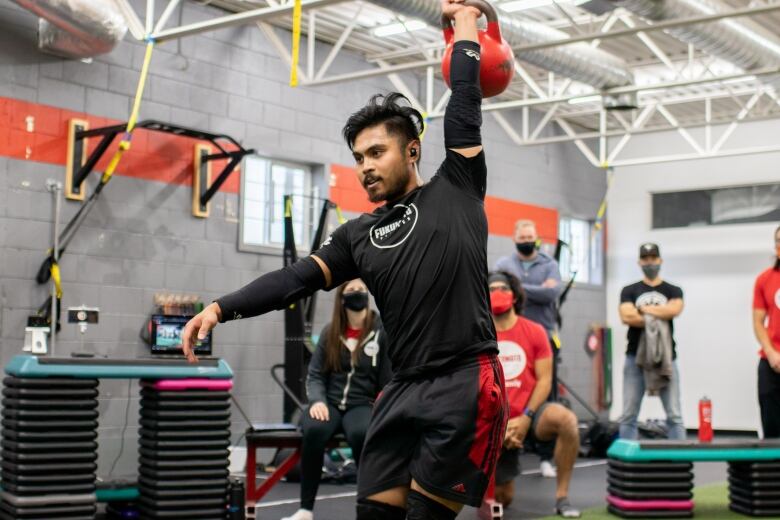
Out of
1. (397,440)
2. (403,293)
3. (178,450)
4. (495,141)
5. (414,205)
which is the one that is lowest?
(178,450)

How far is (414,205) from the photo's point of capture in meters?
2.41

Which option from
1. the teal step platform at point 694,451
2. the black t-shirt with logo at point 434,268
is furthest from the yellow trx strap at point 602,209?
the black t-shirt with logo at point 434,268

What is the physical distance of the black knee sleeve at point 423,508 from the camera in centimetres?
227

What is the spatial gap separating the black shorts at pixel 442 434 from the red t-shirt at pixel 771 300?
10.9 ft

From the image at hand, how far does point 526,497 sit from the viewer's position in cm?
612

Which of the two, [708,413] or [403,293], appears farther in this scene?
[708,413]

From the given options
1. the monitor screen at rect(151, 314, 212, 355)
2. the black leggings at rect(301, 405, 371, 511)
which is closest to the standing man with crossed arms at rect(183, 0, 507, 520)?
the black leggings at rect(301, 405, 371, 511)

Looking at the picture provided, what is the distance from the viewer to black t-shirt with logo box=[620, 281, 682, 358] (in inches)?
268

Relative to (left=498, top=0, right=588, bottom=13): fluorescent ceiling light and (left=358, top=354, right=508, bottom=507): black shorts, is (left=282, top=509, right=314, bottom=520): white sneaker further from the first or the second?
(left=498, top=0, right=588, bottom=13): fluorescent ceiling light

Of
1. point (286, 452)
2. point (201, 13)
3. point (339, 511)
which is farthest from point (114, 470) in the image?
point (201, 13)

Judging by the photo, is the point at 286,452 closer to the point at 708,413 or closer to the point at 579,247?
the point at 708,413

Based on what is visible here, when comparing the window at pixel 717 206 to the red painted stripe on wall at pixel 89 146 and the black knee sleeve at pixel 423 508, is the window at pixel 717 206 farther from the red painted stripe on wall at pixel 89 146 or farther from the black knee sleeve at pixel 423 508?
the black knee sleeve at pixel 423 508

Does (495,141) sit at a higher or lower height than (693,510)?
higher

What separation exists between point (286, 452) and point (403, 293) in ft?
17.7
